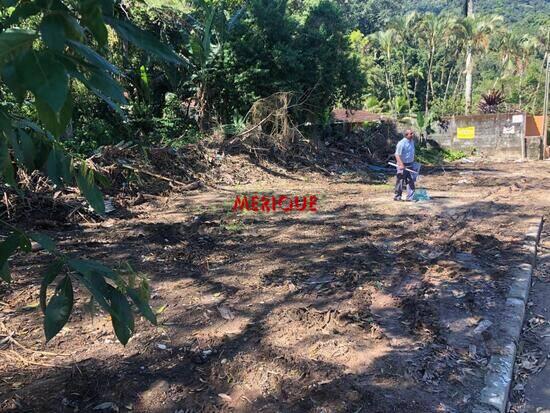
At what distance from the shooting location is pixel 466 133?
81.2 ft

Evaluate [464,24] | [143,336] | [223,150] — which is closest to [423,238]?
[143,336]

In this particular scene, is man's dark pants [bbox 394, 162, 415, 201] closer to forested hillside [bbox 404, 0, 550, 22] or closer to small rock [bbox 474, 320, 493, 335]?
small rock [bbox 474, 320, 493, 335]

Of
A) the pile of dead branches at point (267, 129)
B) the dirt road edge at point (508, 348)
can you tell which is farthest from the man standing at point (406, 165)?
the pile of dead branches at point (267, 129)

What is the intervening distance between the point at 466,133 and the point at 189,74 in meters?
24.3

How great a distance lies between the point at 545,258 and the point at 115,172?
7.92 m

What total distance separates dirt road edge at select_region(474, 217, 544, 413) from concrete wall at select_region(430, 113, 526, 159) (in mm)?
19411

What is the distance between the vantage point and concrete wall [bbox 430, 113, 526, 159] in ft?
77.3

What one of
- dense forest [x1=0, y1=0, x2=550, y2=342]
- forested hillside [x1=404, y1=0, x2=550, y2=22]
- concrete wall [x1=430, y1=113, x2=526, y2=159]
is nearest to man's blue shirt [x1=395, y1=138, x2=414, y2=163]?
dense forest [x1=0, y1=0, x2=550, y2=342]

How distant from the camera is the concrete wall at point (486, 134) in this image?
23.6 m

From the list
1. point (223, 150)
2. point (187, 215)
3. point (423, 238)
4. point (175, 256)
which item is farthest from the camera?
point (223, 150)

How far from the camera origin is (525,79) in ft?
139

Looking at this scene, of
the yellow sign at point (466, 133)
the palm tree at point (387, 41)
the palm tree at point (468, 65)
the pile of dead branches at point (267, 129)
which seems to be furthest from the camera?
the palm tree at point (387, 41)

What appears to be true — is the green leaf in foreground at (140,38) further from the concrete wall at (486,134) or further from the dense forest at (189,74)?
the concrete wall at (486,134)

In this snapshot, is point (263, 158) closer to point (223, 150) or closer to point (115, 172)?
point (223, 150)
